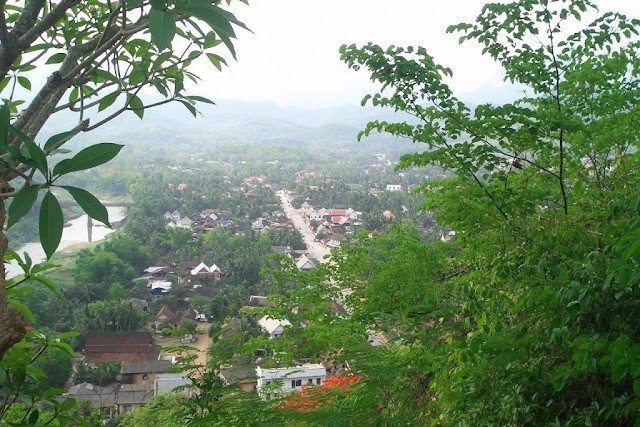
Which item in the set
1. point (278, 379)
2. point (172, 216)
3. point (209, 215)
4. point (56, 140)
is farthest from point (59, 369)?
point (172, 216)

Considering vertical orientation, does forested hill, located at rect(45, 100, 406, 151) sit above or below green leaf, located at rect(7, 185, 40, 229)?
above

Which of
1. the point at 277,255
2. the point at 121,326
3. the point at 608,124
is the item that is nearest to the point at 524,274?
the point at 608,124

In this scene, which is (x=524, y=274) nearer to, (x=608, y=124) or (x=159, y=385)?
(x=608, y=124)

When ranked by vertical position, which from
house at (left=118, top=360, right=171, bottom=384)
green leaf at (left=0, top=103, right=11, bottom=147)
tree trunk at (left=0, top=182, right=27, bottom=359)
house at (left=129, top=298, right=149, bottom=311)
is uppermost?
house at (left=129, top=298, right=149, bottom=311)

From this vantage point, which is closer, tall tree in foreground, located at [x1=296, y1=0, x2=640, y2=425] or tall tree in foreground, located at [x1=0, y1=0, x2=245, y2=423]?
tall tree in foreground, located at [x1=0, y1=0, x2=245, y2=423]

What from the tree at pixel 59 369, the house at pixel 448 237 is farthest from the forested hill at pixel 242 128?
the house at pixel 448 237

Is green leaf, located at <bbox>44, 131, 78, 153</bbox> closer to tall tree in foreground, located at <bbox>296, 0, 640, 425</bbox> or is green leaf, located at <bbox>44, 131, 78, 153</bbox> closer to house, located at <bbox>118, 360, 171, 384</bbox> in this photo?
tall tree in foreground, located at <bbox>296, 0, 640, 425</bbox>

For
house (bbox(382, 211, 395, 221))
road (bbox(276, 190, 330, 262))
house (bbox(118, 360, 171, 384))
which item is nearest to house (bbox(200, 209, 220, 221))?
road (bbox(276, 190, 330, 262))

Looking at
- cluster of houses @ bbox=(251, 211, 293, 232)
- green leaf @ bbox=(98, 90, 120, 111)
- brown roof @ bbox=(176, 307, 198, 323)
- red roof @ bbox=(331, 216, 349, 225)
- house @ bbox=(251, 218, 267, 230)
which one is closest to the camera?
green leaf @ bbox=(98, 90, 120, 111)
